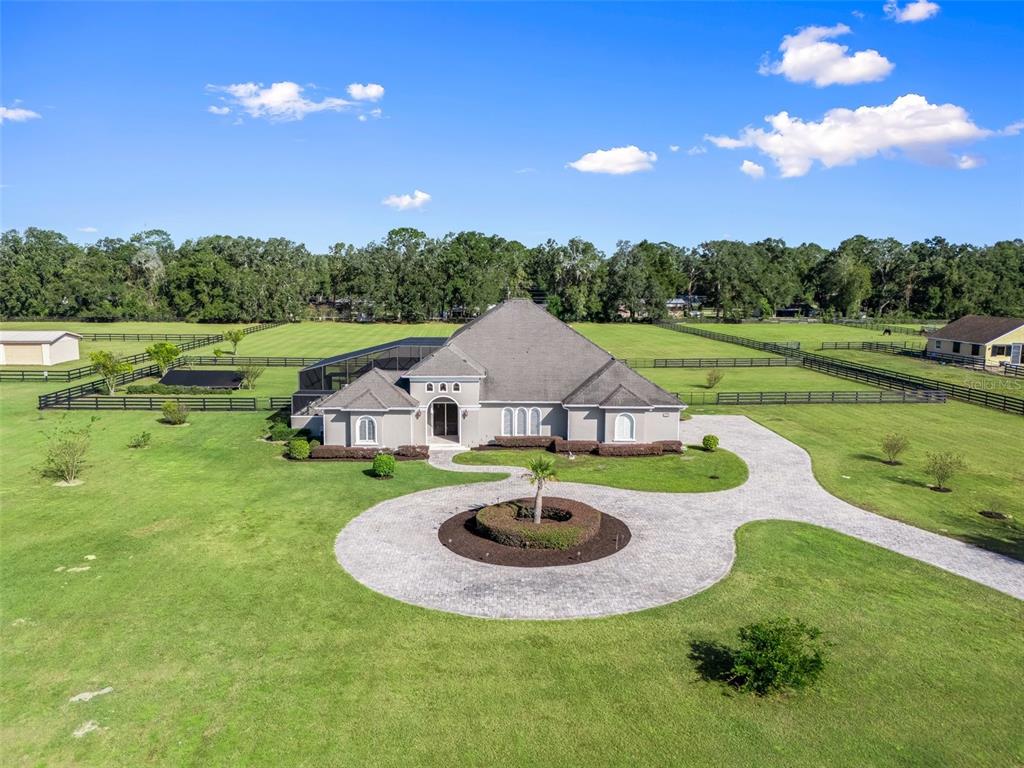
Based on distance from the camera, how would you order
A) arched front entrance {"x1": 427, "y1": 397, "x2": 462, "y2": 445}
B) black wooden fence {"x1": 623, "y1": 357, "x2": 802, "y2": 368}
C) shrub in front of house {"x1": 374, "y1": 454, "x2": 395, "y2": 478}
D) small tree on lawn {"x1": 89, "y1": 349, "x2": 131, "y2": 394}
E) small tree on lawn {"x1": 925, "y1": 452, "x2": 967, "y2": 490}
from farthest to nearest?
black wooden fence {"x1": 623, "y1": 357, "x2": 802, "y2": 368}, small tree on lawn {"x1": 89, "y1": 349, "x2": 131, "y2": 394}, arched front entrance {"x1": 427, "y1": 397, "x2": 462, "y2": 445}, shrub in front of house {"x1": 374, "y1": 454, "x2": 395, "y2": 478}, small tree on lawn {"x1": 925, "y1": 452, "x2": 967, "y2": 490}

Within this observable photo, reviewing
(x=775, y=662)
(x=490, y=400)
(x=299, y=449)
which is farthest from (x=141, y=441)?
(x=775, y=662)

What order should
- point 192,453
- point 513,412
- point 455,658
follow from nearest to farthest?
point 455,658 < point 192,453 < point 513,412

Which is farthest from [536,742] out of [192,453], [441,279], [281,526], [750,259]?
[750,259]

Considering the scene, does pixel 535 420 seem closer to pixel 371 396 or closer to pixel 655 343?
pixel 371 396

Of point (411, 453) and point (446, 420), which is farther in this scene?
point (446, 420)

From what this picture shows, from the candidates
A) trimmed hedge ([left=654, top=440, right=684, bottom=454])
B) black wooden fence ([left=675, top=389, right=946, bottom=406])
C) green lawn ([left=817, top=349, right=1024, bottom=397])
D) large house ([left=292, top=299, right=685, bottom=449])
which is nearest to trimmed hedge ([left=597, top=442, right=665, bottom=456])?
trimmed hedge ([left=654, top=440, right=684, bottom=454])

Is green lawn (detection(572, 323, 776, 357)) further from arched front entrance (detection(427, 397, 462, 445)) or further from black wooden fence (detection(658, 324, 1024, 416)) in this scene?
arched front entrance (detection(427, 397, 462, 445))

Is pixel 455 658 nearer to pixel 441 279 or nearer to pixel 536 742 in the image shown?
pixel 536 742
